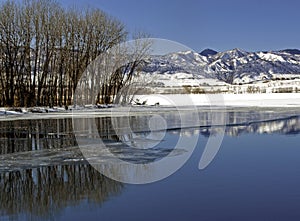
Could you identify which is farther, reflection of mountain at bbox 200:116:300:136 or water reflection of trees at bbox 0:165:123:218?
reflection of mountain at bbox 200:116:300:136

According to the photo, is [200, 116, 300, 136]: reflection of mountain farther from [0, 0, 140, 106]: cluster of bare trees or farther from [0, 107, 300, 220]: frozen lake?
[0, 0, 140, 106]: cluster of bare trees

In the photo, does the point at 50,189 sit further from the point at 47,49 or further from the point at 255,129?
the point at 47,49

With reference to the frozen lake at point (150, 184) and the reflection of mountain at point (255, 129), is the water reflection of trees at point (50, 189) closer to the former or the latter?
the frozen lake at point (150, 184)

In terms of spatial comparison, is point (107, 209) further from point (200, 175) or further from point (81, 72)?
point (81, 72)

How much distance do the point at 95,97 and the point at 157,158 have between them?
2697 cm

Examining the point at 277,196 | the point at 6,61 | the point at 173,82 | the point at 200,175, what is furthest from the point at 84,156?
the point at 173,82

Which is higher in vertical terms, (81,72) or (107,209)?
(81,72)

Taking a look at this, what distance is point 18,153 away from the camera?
7.95m

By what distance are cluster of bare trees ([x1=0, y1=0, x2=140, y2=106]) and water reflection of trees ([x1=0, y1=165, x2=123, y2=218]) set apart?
977 inches

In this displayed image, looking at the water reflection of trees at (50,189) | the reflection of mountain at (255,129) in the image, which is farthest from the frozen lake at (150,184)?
the reflection of mountain at (255,129)

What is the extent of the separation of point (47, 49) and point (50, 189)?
89.9ft

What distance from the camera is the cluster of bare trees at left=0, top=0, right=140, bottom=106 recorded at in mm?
28828

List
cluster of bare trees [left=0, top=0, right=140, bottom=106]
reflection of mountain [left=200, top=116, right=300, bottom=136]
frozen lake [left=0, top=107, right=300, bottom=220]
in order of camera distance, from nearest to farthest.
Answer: frozen lake [left=0, top=107, right=300, bottom=220] < reflection of mountain [left=200, top=116, right=300, bottom=136] < cluster of bare trees [left=0, top=0, right=140, bottom=106]

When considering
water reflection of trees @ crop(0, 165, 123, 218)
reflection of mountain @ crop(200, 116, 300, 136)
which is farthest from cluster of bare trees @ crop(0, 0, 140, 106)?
water reflection of trees @ crop(0, 165, 123, 218)
